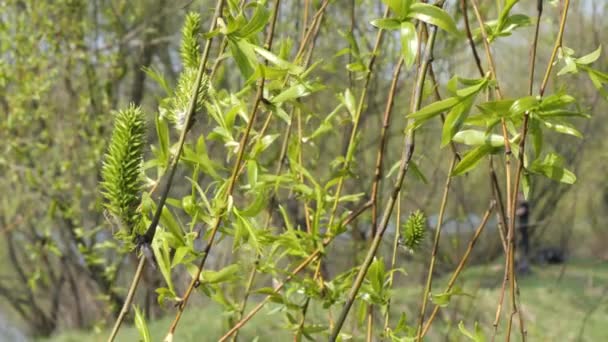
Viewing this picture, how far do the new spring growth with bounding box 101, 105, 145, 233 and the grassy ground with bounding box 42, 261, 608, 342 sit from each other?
242 centimetres

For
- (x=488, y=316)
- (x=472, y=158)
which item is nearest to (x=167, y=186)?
(x=472, y=158)

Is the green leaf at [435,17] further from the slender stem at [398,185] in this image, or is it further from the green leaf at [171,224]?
the green leaf at [171,224]

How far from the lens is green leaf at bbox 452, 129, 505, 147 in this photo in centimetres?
56

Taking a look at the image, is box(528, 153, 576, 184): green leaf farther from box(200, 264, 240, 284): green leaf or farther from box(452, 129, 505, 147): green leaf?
box(200, 264, 240, 284): green leaf

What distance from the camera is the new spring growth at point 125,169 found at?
17.1 inches

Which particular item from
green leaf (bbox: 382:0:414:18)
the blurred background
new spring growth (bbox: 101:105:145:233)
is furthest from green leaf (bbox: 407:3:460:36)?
the blurred background

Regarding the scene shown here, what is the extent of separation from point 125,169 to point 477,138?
0.93 ft

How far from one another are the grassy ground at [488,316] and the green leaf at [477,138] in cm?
225

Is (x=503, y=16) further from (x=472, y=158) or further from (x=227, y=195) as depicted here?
(x=227, y=195)

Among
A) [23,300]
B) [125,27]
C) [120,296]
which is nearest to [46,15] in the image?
[125,27]

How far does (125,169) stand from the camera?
1.44ft

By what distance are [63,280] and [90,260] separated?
2743mm

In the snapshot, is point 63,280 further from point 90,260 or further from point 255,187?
point 255,187

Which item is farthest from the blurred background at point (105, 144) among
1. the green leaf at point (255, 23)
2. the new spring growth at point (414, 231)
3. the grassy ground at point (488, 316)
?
the green leaf at point (255, 23)
